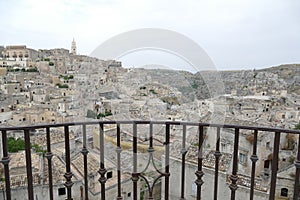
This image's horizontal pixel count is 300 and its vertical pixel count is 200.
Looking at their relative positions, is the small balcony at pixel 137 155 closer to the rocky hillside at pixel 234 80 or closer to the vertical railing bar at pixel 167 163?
the vertical railing bar at pixel 167 163

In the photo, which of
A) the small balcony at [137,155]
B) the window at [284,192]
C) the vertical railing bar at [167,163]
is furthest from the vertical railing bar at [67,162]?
the window at [284,192]

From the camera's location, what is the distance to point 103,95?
8.29ft

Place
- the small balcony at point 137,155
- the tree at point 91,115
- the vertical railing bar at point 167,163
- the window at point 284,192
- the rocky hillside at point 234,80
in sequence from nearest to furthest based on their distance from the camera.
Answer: the small balcony at point 137,155, the vertical railing bar at point 167,163, the rocky hillside at point 234,80, the tree at point 91,115, the window at point 284,192

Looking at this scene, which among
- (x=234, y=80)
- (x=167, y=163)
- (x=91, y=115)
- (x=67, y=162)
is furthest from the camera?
(x=234, y=80)

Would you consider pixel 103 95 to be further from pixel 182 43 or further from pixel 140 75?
pixel 182 43


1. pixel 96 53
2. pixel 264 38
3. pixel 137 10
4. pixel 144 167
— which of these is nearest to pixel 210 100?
pixel 144 167

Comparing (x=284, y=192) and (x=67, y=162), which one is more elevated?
(x=67, y=162)

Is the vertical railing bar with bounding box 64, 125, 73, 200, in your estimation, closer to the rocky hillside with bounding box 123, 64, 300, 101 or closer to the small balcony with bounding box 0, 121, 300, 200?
the small balcony with bounding box 0, 121, 300, 200

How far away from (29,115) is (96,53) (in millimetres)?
9422

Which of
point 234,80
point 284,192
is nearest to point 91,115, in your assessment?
point 234,80

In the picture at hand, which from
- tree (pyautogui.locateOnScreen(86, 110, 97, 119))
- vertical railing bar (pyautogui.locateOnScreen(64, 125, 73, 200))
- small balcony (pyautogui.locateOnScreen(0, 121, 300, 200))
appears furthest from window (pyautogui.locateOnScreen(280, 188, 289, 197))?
vertical railing bar (pyautogui.locateOnScreen(64, 125, 73, 200))

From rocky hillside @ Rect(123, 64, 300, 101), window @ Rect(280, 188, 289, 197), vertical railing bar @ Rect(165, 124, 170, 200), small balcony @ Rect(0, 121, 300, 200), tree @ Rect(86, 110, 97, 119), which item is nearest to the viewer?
small balcony @ Rect(0, 121, 300, 200)

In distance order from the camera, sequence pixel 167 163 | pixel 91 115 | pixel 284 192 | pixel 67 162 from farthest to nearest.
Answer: pixel 284 192
pixel 91 115
pixel 167 163
pixel 67 162

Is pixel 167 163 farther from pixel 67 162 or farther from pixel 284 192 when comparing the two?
pixel 284 192
